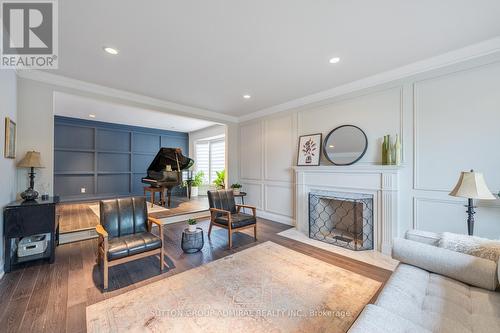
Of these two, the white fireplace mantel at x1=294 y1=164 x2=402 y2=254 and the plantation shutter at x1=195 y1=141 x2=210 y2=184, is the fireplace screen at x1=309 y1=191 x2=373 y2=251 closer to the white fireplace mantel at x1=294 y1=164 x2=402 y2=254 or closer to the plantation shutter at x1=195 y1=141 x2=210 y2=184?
the white fireplace mantel at x1=294 y1=164 x2=402 y2=254

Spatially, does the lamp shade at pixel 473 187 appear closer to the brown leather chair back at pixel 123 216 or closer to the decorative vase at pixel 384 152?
the decorative vase at pixel 384 152

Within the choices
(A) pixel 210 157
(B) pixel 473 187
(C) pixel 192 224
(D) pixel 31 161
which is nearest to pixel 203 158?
(A) pixel 210 157

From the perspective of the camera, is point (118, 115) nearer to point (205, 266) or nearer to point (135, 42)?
point (135, 42)

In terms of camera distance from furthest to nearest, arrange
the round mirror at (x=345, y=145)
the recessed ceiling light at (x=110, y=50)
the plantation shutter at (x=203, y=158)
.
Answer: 1. the plantation shutter at (x=203, y=158)
2. the round mirror at (x=345, y=145)
3. the recessed ceiling light at (x=110, y=50)

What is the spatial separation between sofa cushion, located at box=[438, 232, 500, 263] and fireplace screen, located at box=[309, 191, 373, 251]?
59.9 inches

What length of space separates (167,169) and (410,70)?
6.21 m

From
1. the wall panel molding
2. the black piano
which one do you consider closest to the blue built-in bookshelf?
the black piano

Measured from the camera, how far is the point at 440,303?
1.26 m

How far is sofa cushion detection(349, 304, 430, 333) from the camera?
0.96m

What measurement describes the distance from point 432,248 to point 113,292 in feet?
9.81

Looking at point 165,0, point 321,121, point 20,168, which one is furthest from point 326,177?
point 20,168

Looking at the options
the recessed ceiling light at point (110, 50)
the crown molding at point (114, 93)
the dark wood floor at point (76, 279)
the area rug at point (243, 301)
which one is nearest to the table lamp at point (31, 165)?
the dark wood floor at point (76, 279)

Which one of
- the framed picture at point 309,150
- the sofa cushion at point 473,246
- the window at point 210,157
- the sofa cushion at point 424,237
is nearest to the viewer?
the sofa cushion at point 473,246

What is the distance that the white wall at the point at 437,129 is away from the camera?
2.38 metres
